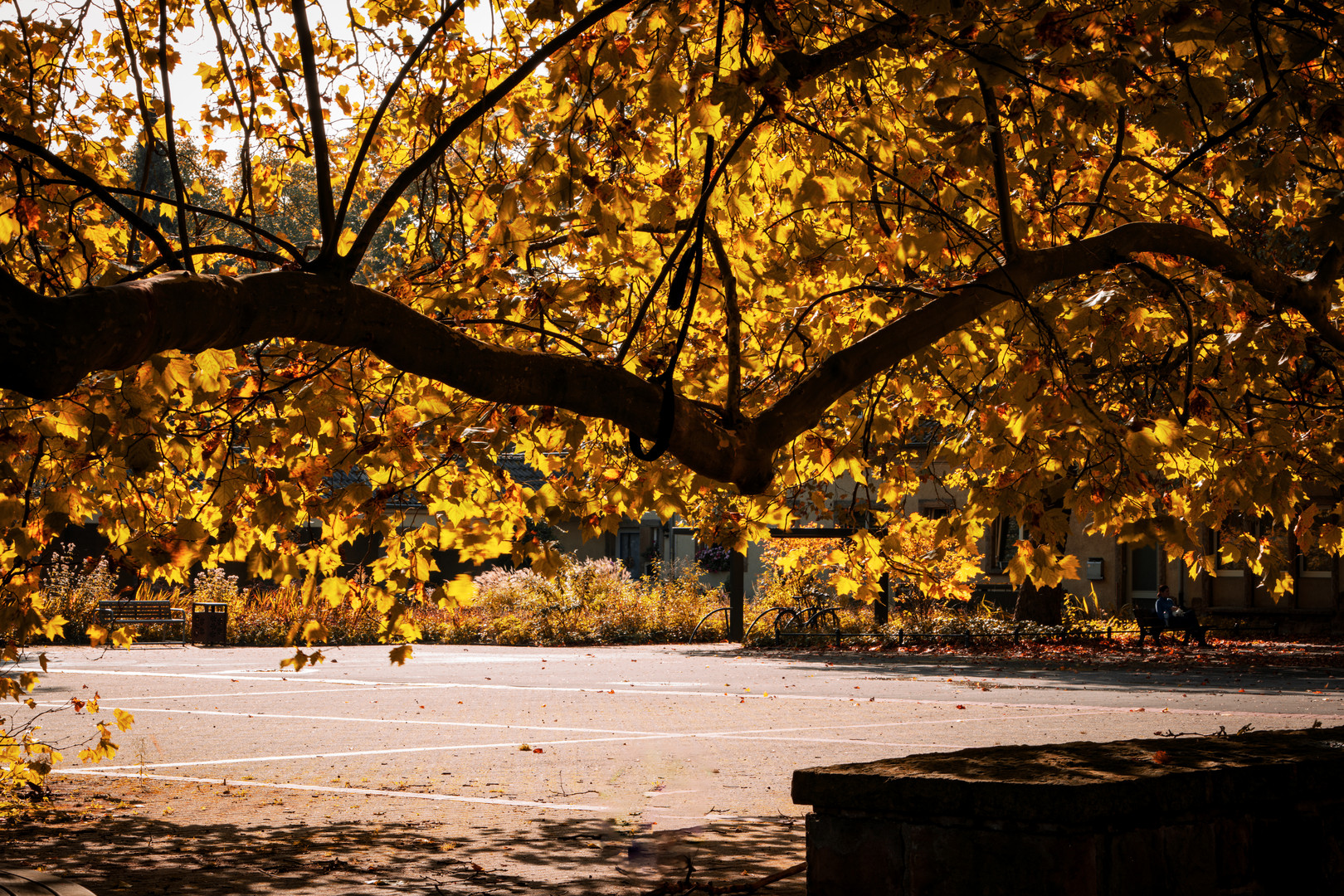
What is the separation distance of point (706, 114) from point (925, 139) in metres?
1.75

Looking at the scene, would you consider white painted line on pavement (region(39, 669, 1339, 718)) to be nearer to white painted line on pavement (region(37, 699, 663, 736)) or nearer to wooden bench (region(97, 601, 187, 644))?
white painted line on pavement (region(37, 699, 663, 736))

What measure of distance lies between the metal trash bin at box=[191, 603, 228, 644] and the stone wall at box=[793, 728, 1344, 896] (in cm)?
2276

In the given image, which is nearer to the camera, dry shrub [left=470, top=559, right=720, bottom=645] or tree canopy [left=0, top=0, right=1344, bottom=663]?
tree canopy [left=0, top=0, right=1344, bottom=663]

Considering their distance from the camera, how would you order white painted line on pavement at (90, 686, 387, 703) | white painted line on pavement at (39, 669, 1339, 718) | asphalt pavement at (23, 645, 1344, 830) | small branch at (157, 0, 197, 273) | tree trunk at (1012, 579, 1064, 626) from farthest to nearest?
tree trunk at (1012, 579, 1064, 626) → white painted line on pavement at (90, 686, 387, 703) → white painted line on pavement at (39, 669, 1339, 718) → asphalt pavement at (23, 645, 1344, 830) → small branch at (157, 0, 197, 273)

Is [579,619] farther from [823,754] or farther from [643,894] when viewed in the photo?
[643,894]

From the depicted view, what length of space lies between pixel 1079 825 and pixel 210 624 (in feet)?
77.5

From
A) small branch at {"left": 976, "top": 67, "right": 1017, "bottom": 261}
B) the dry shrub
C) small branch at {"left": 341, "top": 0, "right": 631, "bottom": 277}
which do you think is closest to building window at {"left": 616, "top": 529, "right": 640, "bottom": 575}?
the dry shrub

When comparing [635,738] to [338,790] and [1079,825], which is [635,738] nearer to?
[338,790]

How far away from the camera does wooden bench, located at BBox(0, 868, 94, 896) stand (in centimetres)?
301

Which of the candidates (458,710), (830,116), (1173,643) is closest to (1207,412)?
(830,116)

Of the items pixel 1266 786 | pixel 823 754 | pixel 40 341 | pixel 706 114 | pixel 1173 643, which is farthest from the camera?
pixel 1173 643

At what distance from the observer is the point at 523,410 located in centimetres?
613

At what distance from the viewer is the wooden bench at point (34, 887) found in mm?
3010

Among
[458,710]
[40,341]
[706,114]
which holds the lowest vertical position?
[458,710]
